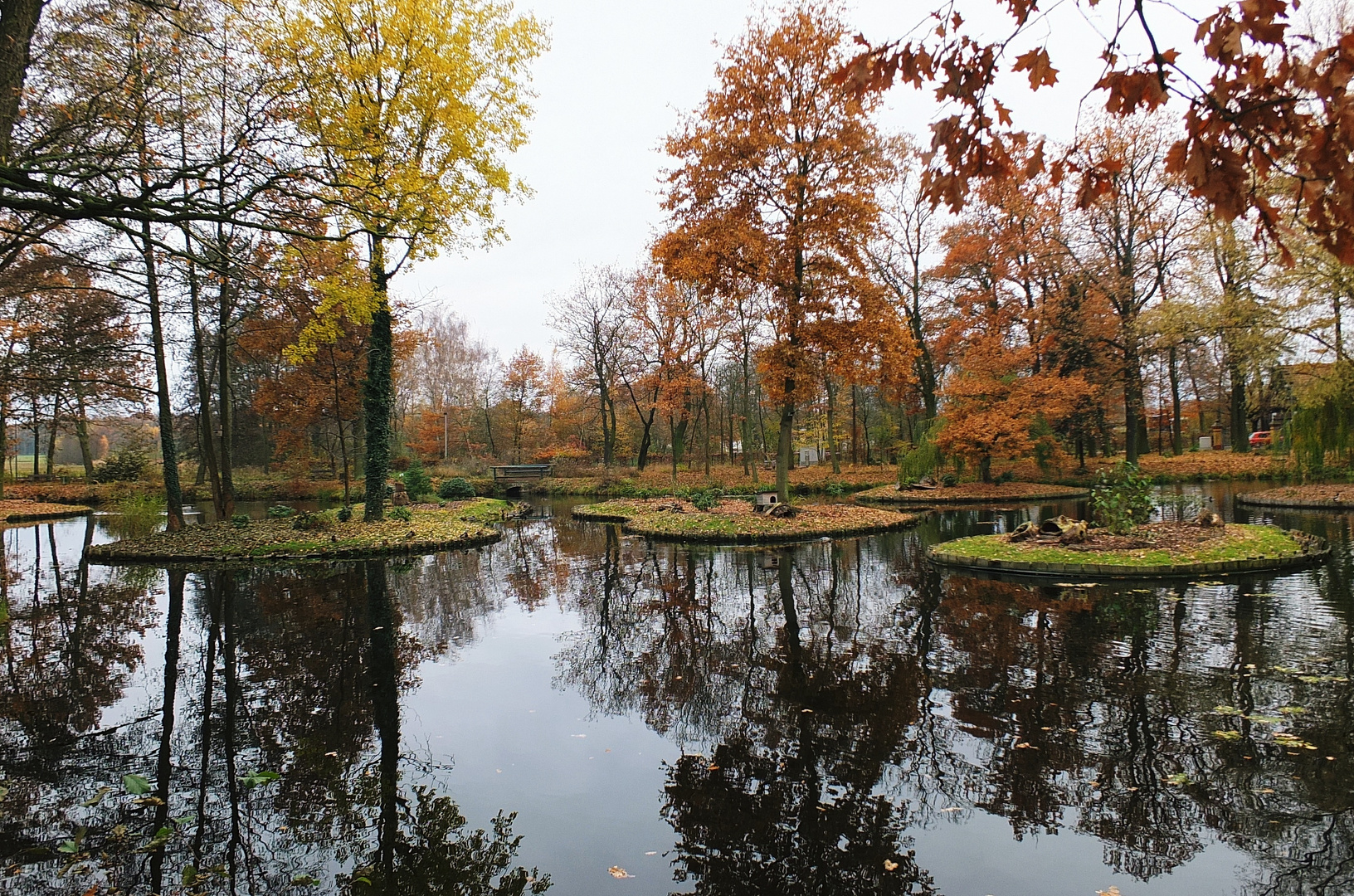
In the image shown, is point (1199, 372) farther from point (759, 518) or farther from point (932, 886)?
point (932, 886)

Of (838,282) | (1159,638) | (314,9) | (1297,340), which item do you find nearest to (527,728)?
(1159,638)

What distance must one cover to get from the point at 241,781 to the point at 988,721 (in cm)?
481

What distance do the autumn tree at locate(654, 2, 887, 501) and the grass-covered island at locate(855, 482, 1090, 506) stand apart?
10.3m

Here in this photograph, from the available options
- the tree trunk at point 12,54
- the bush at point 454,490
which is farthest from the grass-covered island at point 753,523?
the tree trunk at point 12,54

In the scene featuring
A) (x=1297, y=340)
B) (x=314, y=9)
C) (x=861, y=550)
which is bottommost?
(x=861, y=550)

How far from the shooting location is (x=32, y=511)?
23.3 meters

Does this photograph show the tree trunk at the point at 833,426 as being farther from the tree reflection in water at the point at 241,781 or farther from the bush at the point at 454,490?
the tree reflection in water at the point at 241,781

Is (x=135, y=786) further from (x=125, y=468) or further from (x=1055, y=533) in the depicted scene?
(x=125, y=468)

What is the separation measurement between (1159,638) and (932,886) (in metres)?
4.82

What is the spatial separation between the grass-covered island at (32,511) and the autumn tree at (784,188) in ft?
75.8

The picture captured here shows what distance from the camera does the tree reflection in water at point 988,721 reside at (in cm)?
326

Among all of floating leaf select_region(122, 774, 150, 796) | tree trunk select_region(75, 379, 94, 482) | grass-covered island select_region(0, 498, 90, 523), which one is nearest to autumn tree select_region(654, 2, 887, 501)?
floating leaf select_region(122, 774, 150, 796)

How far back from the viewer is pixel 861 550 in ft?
43.1

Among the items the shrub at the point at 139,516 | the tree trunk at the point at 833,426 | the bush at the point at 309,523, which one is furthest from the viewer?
the tree trunk at the point at 833,426
